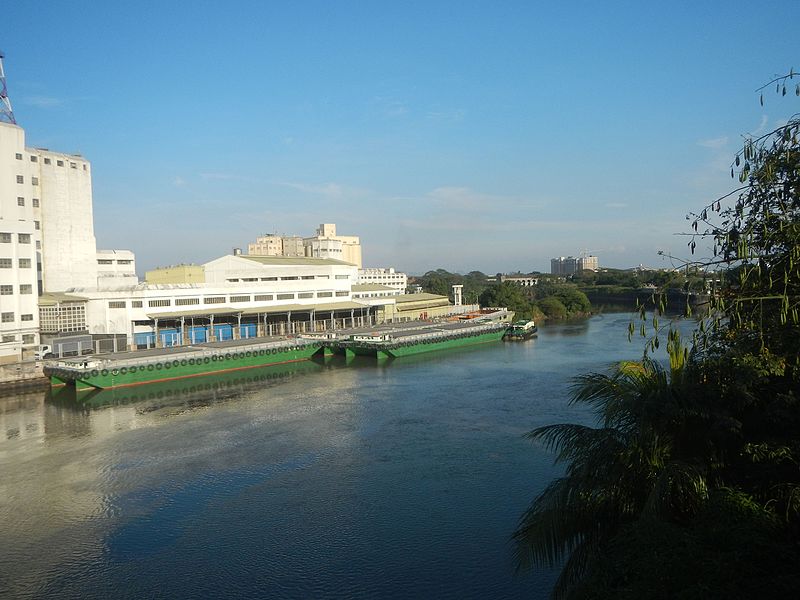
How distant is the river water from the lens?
627 cm

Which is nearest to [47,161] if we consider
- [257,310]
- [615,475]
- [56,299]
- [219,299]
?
[56,299]

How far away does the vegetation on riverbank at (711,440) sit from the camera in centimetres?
307

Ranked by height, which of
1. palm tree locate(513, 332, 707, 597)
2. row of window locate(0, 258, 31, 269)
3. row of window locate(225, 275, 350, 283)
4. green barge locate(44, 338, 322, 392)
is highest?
row of window locate(0, 258, 31, 269)

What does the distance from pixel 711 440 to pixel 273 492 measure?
6.24 metres

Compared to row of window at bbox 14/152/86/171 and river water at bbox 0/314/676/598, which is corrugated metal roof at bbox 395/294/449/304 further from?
river water at bbox 0/314/676/598

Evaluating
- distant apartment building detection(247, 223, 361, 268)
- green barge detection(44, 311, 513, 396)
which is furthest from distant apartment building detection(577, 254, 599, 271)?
green barge detection(44, 311, 513, 396)

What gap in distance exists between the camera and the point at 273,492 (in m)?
8.52

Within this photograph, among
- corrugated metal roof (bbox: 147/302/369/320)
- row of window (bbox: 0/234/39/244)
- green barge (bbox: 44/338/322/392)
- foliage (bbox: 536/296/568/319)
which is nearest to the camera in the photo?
green barge (bbox: 44/338/322/392)

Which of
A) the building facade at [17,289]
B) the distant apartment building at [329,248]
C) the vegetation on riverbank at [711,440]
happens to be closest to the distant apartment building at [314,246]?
the distant apartment building at [329,248]

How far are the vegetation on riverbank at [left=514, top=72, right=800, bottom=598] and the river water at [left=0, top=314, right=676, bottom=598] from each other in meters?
2.60

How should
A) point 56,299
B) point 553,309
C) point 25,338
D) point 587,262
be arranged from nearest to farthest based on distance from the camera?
point 25,338 → point 56,299 → point 553,309 → point 587,262

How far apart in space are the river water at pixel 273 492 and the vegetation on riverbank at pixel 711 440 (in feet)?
8.54

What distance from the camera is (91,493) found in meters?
8.70

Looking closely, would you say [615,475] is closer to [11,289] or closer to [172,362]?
[172,362]
